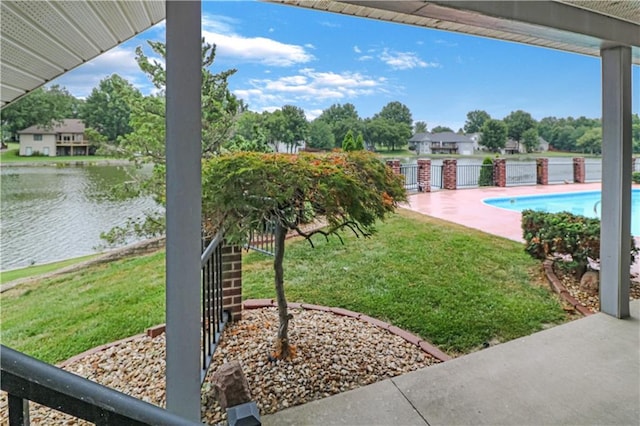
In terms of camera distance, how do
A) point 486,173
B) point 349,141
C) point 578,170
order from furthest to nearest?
point 578,170 → point 486,173 → point 349,141

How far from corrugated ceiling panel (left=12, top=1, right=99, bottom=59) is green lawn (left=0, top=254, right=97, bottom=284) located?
4134mm

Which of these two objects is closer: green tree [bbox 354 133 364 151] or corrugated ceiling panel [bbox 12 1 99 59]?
corrugated ceiling panel [bbox 12 1 99 59]

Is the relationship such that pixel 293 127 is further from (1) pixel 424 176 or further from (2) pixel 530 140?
(2) pixel 530 140

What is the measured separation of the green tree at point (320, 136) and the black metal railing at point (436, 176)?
20.1ft

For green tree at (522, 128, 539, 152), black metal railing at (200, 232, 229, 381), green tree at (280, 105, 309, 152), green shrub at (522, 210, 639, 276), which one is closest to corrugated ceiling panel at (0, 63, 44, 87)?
black metal railing at (200, 232, 229, 381)

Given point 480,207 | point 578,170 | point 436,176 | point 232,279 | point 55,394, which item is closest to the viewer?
point 55,394

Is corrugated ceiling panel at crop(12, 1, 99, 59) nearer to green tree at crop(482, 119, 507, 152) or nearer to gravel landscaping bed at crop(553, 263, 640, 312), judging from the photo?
gravel landscaping bed at crop(553, 263, 640, 312)

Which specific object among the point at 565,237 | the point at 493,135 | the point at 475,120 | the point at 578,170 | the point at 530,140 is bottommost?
the point at 565,237

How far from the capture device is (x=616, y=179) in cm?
304

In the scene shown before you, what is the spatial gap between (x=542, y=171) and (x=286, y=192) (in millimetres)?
13415

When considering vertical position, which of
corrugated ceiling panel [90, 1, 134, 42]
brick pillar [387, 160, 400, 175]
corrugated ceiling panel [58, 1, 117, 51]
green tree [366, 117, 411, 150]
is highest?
green tree [366, 117, 411, 150]

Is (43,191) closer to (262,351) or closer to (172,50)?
(262,351)

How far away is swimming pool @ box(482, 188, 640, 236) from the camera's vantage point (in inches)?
371

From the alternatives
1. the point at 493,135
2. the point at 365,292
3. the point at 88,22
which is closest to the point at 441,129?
the point at 493,135
